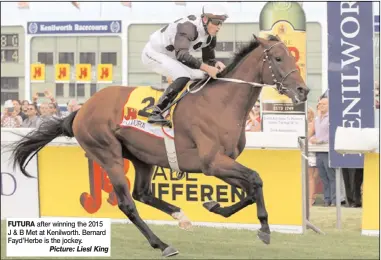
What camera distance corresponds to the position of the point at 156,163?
802 centimetres

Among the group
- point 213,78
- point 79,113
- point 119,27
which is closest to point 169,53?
point 213,78

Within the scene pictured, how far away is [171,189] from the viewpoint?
13.0 meters

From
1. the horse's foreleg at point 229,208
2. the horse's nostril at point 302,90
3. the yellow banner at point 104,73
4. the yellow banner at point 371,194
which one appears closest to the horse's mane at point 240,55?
the horse's nostril at point 302,90

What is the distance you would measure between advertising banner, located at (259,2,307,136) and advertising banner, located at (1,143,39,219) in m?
3.72

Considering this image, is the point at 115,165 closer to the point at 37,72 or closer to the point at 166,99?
the point at 166,99

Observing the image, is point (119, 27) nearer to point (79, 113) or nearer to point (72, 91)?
point (72, 91)

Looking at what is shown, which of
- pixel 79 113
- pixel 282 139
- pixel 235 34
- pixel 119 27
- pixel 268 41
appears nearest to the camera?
pixel 268 41

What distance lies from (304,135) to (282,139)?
1.10ft

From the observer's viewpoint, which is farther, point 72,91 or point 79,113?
point 72,91

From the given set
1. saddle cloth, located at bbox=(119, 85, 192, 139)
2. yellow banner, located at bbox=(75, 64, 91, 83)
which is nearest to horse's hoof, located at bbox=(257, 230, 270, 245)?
saddle cloth, located at bbox=(119, 85, 192, 139)

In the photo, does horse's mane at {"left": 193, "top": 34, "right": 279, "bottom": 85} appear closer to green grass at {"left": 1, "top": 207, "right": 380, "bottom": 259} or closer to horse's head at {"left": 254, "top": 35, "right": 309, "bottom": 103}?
horse's head at {"left": 254, "top": 35, "right": 309, "bottom": 103}

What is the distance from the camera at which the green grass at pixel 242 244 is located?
11133 mm

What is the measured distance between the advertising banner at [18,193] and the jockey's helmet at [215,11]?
294 inches

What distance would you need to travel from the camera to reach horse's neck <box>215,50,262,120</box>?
24.9ft
